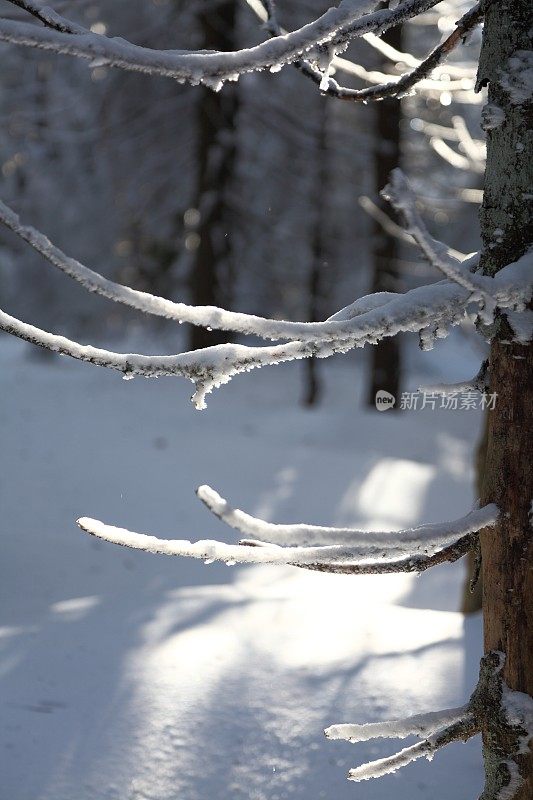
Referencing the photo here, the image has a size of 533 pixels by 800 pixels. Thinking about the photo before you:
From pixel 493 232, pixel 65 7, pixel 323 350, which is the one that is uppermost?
pixel 65 7

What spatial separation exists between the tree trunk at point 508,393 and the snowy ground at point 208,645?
122cm

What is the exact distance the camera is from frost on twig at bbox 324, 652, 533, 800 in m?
1.81

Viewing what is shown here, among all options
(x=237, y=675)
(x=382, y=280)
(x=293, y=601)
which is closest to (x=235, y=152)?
(x=382, y=280)

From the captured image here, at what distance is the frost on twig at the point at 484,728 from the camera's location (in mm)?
1812

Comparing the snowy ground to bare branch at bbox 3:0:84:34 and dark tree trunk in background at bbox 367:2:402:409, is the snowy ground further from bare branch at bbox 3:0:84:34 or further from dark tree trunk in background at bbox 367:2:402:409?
dark tree trunk in background at bbox 367:2:402:409

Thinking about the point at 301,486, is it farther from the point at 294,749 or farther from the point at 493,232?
the point at 493,232

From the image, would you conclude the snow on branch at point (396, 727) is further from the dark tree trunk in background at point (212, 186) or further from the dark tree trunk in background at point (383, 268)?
the dark tree trunk in background at point (212, 186)

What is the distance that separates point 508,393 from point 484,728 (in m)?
0.78

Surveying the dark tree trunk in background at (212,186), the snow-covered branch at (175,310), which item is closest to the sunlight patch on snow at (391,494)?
the dark tree trunk in background at (212,186)

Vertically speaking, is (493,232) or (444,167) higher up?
(444,167)

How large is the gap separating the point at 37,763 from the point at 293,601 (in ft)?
6.09

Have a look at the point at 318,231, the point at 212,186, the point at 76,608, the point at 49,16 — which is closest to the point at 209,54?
the point at 49,16

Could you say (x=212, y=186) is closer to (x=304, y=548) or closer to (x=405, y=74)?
(x=405, y=74)

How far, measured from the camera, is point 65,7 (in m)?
2.68
